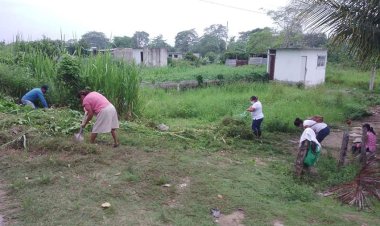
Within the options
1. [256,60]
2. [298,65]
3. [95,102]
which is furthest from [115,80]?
[256,60]

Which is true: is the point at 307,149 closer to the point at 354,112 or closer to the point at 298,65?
the point at 354,112

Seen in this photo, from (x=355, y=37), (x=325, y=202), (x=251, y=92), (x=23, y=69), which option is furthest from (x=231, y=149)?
(x=251, y=92)

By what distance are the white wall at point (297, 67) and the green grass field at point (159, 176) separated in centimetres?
1187

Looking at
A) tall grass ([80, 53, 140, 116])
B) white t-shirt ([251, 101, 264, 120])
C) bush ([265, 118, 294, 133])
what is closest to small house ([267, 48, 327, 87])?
bush ([265, 118, 294, 133])

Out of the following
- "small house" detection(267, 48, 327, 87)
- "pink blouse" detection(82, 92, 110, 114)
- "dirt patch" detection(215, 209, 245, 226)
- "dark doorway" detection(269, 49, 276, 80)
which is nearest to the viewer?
"dirt patch" detection(215, 209, 245, 226)

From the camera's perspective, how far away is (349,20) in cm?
748

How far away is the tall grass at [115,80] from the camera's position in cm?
1021

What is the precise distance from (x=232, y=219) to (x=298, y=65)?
730 inches

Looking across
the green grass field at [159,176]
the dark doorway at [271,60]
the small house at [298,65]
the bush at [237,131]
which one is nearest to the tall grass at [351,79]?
the small house at [298,65]

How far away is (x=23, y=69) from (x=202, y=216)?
9005 mm

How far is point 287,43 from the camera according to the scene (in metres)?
32.8

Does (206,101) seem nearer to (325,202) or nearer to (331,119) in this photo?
(331,119)

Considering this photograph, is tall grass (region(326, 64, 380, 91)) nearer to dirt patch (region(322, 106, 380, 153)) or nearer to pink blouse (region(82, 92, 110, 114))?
dirt patch (region(322, 106, 380, 153))

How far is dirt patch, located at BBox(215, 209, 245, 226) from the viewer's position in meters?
4.74
